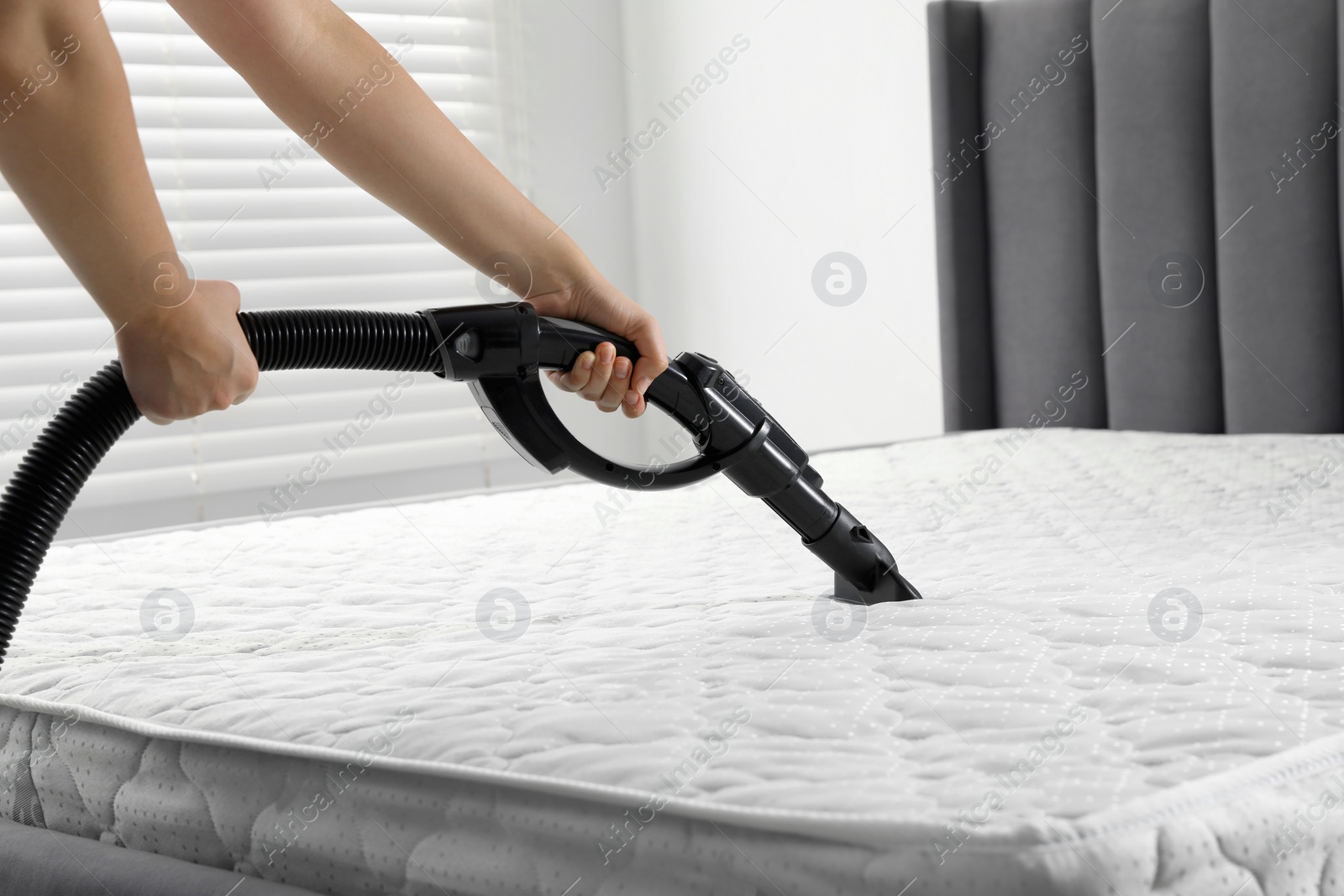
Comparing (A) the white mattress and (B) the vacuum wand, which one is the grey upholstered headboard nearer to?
(A) the white mattress

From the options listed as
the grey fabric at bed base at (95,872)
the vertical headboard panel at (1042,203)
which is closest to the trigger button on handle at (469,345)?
the grey fabric at bed base at (95,872)

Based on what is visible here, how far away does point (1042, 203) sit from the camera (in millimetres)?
2262

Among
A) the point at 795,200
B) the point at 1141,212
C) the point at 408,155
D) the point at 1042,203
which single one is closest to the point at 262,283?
the point at 795,200

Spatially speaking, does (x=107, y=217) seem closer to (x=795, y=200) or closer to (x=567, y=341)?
(x=567, y=341)

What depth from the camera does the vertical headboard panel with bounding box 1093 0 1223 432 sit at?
6.63 feet

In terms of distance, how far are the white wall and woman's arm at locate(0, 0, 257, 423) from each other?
2167 millimetres

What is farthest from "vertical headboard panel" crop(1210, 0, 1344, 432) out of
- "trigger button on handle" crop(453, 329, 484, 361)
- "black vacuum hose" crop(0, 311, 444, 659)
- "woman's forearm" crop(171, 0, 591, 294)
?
"black vacuum hose" crop(0, 311, 444, 659)

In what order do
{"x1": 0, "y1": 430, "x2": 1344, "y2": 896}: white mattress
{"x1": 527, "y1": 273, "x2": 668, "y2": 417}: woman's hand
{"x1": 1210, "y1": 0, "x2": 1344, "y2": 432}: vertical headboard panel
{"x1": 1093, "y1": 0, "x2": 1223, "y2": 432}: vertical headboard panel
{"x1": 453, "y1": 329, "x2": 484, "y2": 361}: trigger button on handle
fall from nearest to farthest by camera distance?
{"x1": 0, "y1": 430, "x2": 1344, "y2": 896}: white mattress, {"x1": 453, "y1": 329, "x2": 484, "y2": 361}: trigger button on handle, {"x1": 527, "y1": 273, "x2": 668, "y2": 417}: woman's hand, {"x1": 1210, "y1": 0, "x2": 1344, "y2": 432}: vertical headboard panel, {"x1": 1093, "y1": 0, "x2": 1223, "y2": 432}: vertical headboard panel

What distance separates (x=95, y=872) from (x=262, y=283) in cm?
235

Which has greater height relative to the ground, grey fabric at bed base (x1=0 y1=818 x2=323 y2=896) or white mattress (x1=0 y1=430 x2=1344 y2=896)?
white mattress (x1=0 y1=430 x2=1344 y2=896)

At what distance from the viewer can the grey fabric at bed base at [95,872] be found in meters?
0.66

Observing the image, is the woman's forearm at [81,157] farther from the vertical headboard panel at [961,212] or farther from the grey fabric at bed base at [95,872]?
the vertical headboard panel at [961,212]

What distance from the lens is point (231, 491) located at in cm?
283

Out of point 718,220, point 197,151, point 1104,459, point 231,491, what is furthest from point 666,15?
point 1104,459
